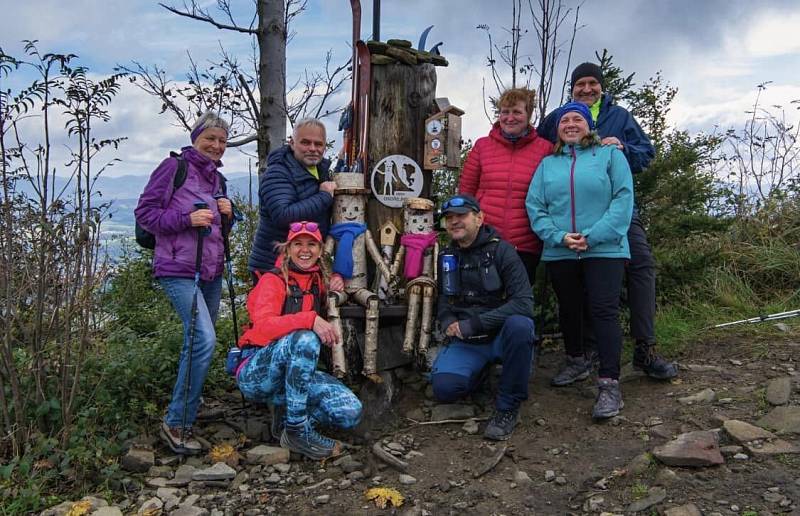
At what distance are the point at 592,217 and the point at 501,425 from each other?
156 centimetres

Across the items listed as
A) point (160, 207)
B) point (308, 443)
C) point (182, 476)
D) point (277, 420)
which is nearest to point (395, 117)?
point (160, 207)

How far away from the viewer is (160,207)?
4070mm

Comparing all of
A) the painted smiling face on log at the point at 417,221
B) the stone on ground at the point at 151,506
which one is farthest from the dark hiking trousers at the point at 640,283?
the stone on ground at the point at 151,506

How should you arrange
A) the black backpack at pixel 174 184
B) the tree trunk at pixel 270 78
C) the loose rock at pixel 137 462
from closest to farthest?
the loose rock at pixel 137 462
the black backpack at pixel 174 184
the tree trunk at pixel 270 78

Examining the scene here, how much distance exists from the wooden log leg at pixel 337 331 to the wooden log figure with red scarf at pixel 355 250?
0.41 feet

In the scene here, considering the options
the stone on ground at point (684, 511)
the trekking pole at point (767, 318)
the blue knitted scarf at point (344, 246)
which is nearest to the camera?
the stone on ground at point (684, 511)

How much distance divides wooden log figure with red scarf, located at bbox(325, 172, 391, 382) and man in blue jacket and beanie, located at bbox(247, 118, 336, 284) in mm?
187

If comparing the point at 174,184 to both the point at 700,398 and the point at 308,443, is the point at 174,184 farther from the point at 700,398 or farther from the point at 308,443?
the point at 700,398

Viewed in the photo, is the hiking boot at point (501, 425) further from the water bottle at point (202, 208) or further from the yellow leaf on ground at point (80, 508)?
the yellow leaf on ground at point (80, 508)

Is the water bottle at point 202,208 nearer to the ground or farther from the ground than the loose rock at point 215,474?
farther from the ground

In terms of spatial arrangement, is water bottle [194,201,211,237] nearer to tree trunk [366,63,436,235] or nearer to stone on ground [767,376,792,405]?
tree trunk [366,63,436,235]

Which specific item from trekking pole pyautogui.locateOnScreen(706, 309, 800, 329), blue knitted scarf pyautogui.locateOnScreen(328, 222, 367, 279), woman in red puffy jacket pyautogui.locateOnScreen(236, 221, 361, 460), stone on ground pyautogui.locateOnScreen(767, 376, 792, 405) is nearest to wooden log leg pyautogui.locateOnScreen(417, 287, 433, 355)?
blue knitted scarf pyautogui.locateOnScreen(328, 222, 367, 279)

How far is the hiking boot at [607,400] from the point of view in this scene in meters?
4.38

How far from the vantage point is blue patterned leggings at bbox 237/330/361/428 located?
4.14 metres
